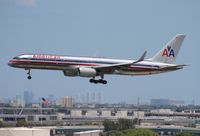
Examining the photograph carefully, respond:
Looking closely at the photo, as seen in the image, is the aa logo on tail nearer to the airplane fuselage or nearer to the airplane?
the airplane

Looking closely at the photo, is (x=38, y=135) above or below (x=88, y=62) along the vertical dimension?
below

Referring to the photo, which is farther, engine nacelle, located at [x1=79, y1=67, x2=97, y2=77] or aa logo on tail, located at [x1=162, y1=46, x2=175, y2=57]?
aa logo on tail, located at [x1=162, y1=46, x2=175, y2=57]

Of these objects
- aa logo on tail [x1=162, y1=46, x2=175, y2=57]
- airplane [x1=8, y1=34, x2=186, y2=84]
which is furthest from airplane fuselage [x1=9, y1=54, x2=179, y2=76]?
aa logo on tail [x1=162, y1=46, x2=175, y2=57]

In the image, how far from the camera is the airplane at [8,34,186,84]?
107 m

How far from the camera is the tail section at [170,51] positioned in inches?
4724

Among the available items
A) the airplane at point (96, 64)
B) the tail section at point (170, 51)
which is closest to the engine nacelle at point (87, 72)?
the airplane at point (96, 64)

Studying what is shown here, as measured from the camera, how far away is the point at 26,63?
350 feet

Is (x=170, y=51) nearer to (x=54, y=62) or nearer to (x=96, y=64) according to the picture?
(x=96, y=64)

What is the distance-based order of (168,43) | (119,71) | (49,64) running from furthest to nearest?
(168,43), (119,71), (49,64)

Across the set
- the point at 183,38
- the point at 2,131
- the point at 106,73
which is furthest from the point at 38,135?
the point at 183,38

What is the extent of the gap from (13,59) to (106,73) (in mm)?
16128

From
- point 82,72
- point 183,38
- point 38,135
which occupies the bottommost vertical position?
point 38,135

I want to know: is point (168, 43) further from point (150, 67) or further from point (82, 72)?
point (82, 72)

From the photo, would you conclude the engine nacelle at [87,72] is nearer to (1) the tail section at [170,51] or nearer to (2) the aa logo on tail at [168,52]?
(1) the tail section at [170,51]
